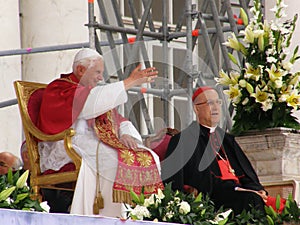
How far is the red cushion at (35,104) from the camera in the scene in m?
11.1

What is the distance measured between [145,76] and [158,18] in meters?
4.23

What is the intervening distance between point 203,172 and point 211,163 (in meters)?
0.26

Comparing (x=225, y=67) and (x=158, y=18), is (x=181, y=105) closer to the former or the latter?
(x=225, y=67)

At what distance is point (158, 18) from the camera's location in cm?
1473

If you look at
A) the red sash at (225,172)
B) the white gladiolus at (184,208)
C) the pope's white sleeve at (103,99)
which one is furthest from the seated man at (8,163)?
the white gladiolus at (184,208)

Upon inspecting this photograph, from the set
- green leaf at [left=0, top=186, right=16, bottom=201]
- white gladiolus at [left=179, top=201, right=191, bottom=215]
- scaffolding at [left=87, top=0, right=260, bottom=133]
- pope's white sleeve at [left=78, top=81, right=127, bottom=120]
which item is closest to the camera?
green leaf at [left=0, top=186, right=16, bottom=201]

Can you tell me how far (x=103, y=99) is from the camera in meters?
10.8

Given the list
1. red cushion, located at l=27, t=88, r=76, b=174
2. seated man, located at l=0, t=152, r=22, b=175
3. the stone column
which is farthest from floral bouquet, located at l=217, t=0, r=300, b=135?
the stone column

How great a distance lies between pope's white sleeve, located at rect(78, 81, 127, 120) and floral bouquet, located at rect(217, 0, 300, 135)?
1.42 meters

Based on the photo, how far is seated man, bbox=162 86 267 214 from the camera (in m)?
10.9

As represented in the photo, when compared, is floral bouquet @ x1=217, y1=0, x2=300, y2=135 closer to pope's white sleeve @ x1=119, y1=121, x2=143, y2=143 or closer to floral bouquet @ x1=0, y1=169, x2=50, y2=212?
pope's white sleeve @ x1=119, y1=121, x2=143, y2=143

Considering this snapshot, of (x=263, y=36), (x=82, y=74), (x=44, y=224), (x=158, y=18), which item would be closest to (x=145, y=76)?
(x=82, y=74)

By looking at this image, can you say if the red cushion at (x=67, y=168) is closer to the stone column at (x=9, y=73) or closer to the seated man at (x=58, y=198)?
the seated man at (x=58, y=198)

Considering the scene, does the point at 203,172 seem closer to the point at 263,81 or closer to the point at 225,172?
the point at 225,172
